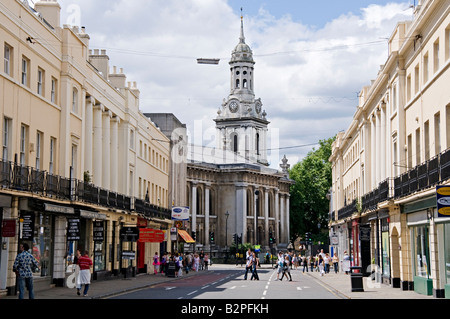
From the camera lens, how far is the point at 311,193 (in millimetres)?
123312

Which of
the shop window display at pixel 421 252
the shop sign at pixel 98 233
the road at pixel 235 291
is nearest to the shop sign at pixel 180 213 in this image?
the road at pixel 235 291

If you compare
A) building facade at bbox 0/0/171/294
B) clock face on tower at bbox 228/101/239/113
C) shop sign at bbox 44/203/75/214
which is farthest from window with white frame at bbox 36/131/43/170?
clock face on tower at bbox 228/101/239/113

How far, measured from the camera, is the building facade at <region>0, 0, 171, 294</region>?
88.5 ft

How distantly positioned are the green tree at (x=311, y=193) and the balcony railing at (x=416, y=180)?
75640mm

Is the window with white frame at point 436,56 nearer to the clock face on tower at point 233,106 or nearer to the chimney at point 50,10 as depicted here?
the chimney at point 50,10

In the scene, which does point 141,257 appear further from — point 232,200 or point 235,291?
point 232,200

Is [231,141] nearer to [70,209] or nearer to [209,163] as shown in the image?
[209,163]

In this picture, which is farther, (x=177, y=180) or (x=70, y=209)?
(x=177, y=180)

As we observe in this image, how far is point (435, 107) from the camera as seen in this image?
1052 inches

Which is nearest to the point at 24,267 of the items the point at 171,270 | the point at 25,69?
the point at 25,69

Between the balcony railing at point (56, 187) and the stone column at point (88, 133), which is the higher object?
the stone column at point (88, 133)

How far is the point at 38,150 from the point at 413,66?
15797 mm

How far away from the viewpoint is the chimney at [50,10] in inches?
1348

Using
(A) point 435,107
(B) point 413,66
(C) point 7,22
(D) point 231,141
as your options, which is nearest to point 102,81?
(C) point 7,22
